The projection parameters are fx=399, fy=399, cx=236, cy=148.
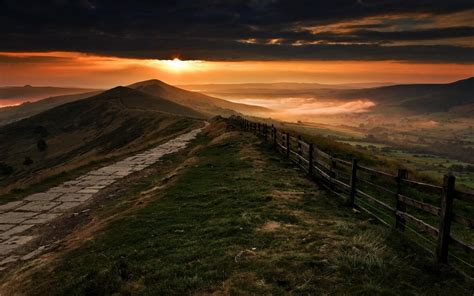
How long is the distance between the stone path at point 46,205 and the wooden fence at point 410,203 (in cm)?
1229

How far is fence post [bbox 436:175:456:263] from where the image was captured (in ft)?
30.8

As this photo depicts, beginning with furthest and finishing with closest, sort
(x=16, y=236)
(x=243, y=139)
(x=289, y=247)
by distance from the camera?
(x=243, y=139), (x=16, y=236), (x=289, y=247)

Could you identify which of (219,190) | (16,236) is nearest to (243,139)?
(219,190)

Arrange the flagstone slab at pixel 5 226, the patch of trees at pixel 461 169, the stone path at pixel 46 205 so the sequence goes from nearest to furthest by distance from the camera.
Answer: the stone path at pixel 46 205, the flagstone slab at pixel 5 226, the patch of trees at pixel 461 169

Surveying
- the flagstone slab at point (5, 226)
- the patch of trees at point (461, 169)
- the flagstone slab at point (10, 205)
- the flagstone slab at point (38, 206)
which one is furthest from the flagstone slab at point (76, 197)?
the patch of trees at point (461, 169)

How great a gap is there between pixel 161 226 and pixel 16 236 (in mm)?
7175

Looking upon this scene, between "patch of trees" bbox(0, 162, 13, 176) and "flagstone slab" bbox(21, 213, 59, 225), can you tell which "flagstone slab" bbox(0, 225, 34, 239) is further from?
"patch of trees" bbox(0, 162, 13, 176)

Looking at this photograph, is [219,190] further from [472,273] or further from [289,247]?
[472,273]

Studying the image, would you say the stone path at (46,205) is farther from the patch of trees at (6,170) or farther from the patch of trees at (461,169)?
the patch of trees at (461,169)

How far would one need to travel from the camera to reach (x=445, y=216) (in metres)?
9.50

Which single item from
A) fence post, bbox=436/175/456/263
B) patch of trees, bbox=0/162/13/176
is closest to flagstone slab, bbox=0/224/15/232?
fence post, bbox=436/175/456/263

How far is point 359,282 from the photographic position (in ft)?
27.8

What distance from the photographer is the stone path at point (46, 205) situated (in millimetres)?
15928

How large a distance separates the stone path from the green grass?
165 inches
